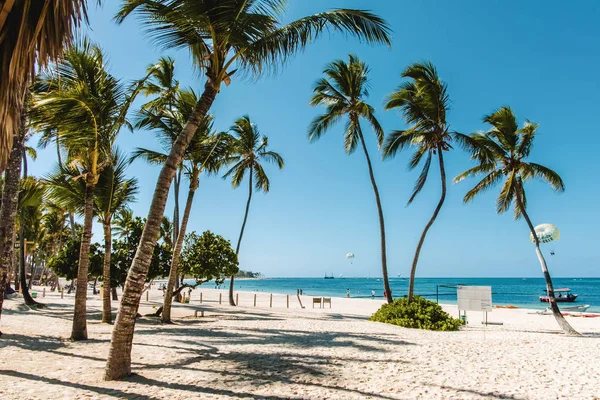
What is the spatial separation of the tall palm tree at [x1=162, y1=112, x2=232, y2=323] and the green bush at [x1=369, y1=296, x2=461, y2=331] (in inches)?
311

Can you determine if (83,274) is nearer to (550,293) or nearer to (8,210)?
(8,210)

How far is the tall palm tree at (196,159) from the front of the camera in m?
11.9

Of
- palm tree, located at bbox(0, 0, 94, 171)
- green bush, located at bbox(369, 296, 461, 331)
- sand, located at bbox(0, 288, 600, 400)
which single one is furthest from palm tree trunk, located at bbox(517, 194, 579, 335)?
palm tree, located at bbox(0, 0, 94, 171)

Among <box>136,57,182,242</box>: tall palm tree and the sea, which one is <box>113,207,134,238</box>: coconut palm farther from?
the sea

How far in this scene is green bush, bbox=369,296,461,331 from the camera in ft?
41.2

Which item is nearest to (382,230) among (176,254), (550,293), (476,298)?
(476,298)

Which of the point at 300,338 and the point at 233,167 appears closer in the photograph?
the point at 300,338

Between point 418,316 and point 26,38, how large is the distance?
42.9 ft

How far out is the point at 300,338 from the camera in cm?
963

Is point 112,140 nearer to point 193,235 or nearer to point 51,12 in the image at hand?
point 51,12

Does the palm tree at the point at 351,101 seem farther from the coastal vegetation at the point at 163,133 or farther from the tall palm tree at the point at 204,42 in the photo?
the tall palm tree at the point at 204,42

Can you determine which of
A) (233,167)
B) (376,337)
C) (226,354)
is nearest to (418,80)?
(376,337)

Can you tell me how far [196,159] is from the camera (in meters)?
12.7

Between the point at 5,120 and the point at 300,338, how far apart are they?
326 inches
